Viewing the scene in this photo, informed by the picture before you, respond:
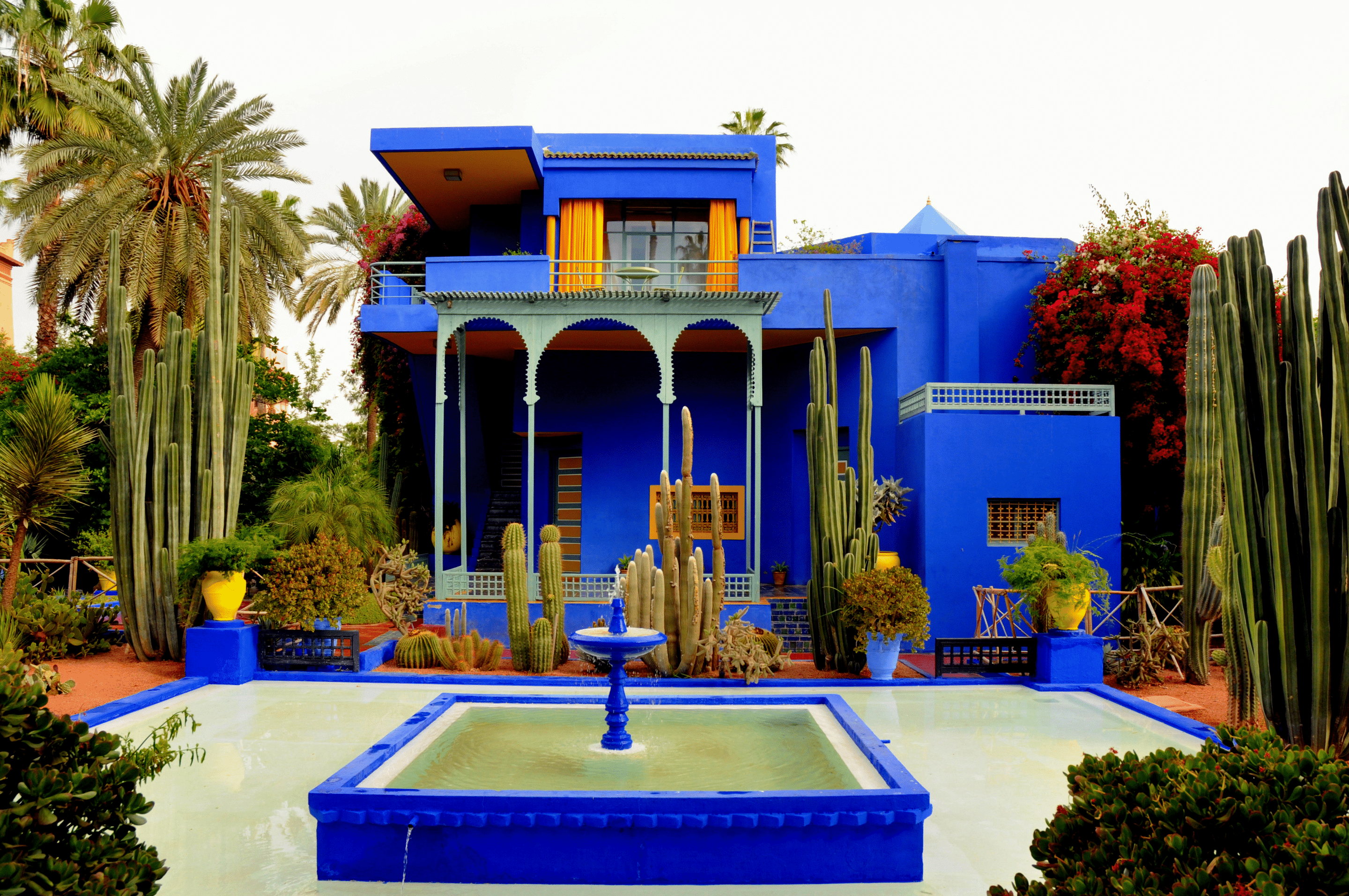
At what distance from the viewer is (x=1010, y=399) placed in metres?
13.4

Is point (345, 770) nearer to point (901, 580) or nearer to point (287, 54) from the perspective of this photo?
point (901, 580)

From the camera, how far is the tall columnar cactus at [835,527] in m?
10.8

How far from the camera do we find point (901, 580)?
10.3 meters

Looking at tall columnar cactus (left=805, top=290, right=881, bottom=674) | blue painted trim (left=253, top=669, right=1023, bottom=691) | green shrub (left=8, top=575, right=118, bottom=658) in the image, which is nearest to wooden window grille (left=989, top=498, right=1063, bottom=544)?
blue painted trim (left=253, top=669, right=1023, bottom=691)

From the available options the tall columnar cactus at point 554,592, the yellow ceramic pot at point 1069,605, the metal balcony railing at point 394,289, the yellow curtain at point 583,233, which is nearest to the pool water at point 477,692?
Answer: the yellow ceramic pot at point 1069,605

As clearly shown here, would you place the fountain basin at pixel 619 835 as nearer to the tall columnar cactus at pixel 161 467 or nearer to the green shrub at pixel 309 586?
the green shrub at pixel 309 586

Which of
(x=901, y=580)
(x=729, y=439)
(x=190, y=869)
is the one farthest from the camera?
(x=729, y=439)

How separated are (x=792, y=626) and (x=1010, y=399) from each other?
446 centimetres

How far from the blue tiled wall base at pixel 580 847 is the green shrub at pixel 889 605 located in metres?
5.25

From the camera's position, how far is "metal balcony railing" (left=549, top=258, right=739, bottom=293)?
15141mm

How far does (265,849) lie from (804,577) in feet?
37.0

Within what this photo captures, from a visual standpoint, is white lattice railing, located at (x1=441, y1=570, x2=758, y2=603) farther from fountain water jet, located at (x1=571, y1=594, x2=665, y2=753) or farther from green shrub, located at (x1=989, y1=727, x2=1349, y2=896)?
green shrub, located at (x1=989, y1=727, x2=1349, y2=896)

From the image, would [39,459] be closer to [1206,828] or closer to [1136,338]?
[1206,828]

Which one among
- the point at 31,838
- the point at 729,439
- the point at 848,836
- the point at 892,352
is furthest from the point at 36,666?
the point at 892,352
